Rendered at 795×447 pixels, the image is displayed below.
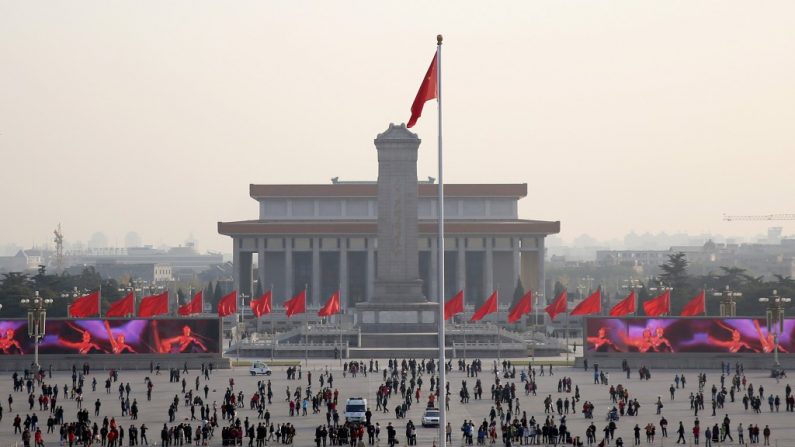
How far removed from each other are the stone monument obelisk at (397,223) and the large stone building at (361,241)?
3091 cm

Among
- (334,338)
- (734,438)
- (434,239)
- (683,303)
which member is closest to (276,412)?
(734,438)

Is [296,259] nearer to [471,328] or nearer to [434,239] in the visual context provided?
[434,239]

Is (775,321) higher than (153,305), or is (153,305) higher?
(153,305)

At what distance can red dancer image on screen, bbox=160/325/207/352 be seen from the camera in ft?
241

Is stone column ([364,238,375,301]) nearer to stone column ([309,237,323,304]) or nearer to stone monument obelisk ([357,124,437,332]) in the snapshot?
stone column ([309,237,323,304])

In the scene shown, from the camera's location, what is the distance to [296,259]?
13875cm

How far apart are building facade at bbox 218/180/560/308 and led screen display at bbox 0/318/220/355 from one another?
2234 inches

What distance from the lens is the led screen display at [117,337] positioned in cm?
7206

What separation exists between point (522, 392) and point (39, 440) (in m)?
24.5

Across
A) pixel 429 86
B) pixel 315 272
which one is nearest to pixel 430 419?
pixel 429 86

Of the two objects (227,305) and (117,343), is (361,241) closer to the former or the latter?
(227,305)

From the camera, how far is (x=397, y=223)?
98875mm

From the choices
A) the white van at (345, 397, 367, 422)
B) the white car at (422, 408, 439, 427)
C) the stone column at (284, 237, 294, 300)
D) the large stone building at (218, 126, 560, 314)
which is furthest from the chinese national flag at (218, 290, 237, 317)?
the stone column at (284, 237, 294, 300)

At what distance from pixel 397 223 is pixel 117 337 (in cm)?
3018
